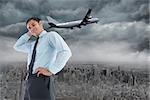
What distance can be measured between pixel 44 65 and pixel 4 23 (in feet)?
2.91

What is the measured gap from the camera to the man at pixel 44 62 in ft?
2.37

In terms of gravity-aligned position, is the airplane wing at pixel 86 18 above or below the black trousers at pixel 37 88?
above

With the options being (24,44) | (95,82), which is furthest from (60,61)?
(95,82)

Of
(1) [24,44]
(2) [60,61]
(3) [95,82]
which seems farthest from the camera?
(3) [95,82]

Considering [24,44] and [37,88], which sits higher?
[24,44]

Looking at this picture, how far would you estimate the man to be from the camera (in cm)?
72

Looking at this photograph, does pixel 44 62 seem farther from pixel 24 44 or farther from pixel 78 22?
pixel 78 22

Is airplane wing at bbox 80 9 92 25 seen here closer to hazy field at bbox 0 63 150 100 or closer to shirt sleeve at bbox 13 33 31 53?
hazy field at bbox 0 63 150 100

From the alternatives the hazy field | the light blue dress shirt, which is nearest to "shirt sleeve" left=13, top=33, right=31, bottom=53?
the light blue dress shirt

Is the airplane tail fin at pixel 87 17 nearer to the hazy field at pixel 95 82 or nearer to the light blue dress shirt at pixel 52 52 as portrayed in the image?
the hazy field at pixel 95 82

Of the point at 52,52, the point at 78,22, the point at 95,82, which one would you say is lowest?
the point at 95,82


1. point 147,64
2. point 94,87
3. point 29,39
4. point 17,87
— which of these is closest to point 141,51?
point 147,64

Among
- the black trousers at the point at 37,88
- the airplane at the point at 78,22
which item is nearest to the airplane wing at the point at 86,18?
the airplane at the point at 78,22

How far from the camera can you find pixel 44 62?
2.43 ft
